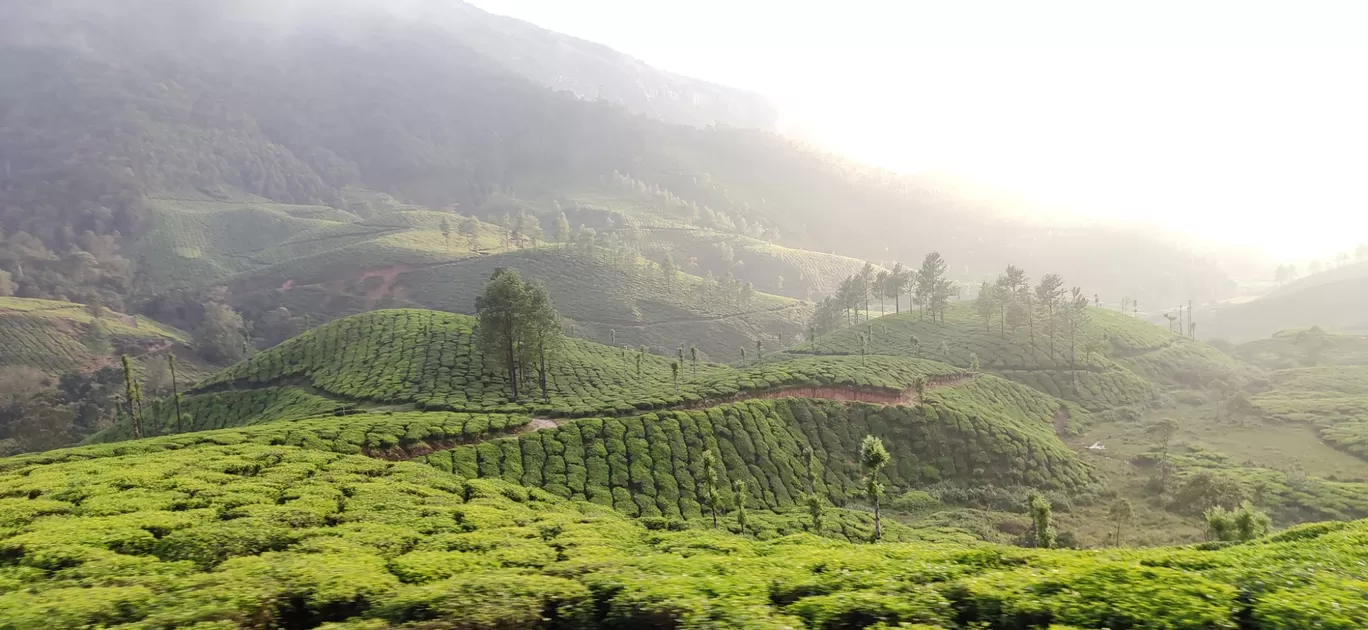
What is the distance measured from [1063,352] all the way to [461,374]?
4701 inches

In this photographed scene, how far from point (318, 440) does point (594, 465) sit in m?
21.6

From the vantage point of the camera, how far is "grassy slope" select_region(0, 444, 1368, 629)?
14320mm

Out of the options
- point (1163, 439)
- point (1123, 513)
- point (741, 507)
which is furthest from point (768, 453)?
point (1163, 439)

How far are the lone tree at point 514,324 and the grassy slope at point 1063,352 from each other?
242 feet

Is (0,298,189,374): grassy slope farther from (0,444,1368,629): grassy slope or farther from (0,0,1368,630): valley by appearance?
(0,444,1368,629): grassy slope

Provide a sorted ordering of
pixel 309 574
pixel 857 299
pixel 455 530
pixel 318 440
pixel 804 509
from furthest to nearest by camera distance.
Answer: pixel 857 299 < pixel 804 509 < pixel 318 440 < pixel 455 530 < pixel 309 574

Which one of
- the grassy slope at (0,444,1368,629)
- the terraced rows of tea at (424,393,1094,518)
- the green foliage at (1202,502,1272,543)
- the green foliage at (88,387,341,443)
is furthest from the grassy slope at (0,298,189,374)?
the green foliage at (1202,502,1272,543)

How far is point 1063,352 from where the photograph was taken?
130500mm

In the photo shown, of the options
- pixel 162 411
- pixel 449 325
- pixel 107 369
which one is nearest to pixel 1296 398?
pixel 449 325

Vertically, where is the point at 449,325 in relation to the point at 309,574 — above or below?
above

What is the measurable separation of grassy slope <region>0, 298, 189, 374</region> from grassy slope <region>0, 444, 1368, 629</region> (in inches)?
6876

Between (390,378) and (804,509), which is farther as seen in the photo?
(390,378)

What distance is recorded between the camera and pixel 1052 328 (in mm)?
135375

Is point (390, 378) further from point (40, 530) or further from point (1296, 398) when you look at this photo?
point (1296, 398)
